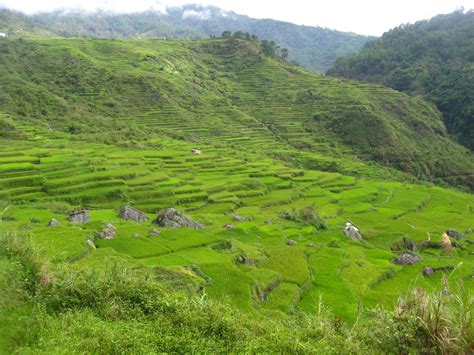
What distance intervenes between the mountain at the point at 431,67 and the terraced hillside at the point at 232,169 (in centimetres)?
1024

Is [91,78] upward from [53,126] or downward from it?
upward

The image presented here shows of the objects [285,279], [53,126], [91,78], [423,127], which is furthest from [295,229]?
[423,127]

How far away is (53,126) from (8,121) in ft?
35.8

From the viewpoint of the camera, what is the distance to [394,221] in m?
38.6

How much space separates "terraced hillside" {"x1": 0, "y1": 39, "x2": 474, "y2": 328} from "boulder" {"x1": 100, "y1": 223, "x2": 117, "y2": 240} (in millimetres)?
382

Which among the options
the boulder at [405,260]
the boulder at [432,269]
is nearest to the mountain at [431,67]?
the boulder at [432,269]

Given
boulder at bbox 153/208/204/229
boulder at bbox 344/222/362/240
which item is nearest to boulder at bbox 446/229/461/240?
boulder at bbox 344/222/362/240

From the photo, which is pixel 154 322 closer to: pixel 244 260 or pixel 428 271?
pixel 244 260

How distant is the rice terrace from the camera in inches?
398

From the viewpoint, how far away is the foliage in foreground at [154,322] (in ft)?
29.2

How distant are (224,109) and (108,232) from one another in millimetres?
67372

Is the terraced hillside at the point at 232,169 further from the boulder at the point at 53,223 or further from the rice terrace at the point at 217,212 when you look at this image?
the boulder at the point at 53,223

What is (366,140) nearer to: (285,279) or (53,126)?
(53,126)

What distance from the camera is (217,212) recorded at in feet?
116
